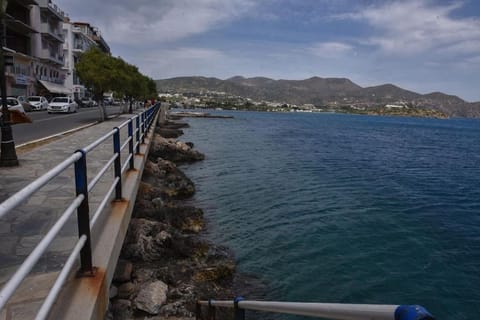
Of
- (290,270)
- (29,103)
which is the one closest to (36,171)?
(290,270)

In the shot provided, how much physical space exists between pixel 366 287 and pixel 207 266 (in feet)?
11.6

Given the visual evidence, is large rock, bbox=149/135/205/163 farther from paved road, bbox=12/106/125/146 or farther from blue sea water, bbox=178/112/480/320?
paved road, bbox=12/106/125/146

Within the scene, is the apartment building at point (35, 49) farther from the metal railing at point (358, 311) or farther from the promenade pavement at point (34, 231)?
the metal railing at point (358, 311)

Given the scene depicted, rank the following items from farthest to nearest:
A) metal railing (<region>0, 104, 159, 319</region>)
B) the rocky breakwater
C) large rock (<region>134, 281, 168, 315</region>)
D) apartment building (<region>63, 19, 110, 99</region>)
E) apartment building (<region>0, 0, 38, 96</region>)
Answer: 1. apartment building (<region>63, 19, 110, 99</region>)
2. apartment building (<region>0, 0, 38, 96</region>)
3. the rocky breakwater
4. large rock (<region>134, 281, 168, 315</region>)
5. metal railing (<region>0, 104, 159, 319</region>)

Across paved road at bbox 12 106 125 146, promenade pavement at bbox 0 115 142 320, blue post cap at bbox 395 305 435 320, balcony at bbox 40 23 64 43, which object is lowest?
paved road at bbox 12 106 125 146

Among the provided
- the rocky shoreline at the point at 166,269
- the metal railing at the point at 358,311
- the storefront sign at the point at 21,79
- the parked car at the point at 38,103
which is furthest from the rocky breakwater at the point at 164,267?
the storefront sign at the point at 21,79

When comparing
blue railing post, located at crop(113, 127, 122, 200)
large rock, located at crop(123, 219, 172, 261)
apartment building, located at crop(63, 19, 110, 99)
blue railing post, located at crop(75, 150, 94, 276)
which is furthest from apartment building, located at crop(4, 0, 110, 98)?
blue railing post, located at crop(75, 150, 94, 276)

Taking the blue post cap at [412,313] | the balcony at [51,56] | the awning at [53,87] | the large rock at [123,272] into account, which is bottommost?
the large rock at [123,272]

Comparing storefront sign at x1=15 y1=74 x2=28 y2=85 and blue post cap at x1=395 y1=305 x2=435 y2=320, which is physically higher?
storefront sign at x1=15 y1=74 x2=28 y2=85

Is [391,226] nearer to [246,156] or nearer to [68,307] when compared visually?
[68,307]

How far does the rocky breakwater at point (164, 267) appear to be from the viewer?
20.3 ft

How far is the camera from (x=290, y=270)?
9414 mm

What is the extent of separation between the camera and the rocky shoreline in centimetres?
620

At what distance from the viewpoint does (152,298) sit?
245 inches
